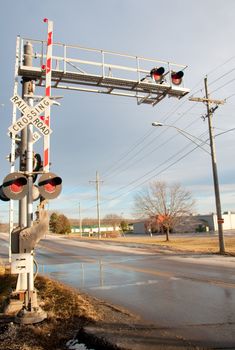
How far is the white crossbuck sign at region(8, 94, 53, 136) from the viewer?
7170mm

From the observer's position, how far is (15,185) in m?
6.82

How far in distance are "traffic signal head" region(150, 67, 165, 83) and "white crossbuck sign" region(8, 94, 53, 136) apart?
6962 millimetres

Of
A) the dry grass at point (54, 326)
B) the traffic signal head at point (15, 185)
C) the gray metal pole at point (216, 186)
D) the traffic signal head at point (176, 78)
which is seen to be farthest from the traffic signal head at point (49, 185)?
the gray metal pole at point (216, 186)

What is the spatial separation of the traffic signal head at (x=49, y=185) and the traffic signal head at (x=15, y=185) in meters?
0.29

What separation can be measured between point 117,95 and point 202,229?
89924 mm

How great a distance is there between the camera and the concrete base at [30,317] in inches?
258

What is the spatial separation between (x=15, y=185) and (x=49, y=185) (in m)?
0.59

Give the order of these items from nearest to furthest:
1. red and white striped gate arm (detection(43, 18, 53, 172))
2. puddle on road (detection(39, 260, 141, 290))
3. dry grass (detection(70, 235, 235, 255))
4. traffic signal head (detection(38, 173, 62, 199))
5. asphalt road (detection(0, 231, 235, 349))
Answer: asphalt road (detection(0, 231, 235, 349)), traffic signal head (detection(38, 173, 62, 199)), red and white striped gate arm (detection(43, 18, 53, 172)), puddle on road (detection(39, 260, 141, 290)), dry grass (detection(70, 235, 235, 255))

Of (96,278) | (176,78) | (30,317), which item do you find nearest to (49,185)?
(30,317)

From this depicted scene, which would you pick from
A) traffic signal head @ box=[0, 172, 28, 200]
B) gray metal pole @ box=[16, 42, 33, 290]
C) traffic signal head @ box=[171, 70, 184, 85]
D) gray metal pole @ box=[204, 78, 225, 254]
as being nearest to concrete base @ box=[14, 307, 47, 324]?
gray metal pole @ box=[16, 42, 33, 290]

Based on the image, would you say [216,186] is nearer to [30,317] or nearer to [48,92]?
[48,92]

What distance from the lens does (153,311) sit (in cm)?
809

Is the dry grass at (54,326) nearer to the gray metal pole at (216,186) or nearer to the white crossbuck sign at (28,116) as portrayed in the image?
the white crossbuck sign at (28,116)

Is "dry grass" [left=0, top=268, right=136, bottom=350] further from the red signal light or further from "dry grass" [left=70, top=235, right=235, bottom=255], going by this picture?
"dry grass" [left=70, top=235, right=235, bottom=255]
